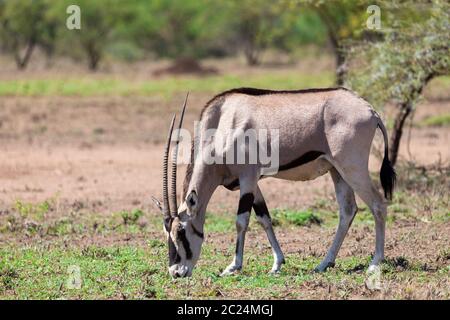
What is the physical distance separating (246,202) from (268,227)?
1.36 ft

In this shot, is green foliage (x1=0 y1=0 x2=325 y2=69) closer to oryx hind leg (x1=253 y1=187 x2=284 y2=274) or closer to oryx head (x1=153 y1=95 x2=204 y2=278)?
oryx hind leg (x1=253 y1=187 x2=284 y2=274)

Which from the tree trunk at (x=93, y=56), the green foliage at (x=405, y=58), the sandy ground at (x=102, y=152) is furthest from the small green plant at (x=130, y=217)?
the tree trunk at (x=93, y=56)

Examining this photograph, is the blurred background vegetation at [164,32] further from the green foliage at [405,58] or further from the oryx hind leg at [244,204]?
the oryx hind leg at [244,204]

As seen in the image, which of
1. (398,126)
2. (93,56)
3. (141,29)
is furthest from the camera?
(141,29)

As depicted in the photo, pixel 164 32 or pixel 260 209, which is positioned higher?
pixel 164 32

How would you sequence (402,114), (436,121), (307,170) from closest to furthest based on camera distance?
(307,170) < (402,114) < (436,121)

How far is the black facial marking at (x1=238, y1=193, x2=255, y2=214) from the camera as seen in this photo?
7.56m

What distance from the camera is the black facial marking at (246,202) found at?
24.8 ft

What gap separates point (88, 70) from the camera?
36344 millimetres

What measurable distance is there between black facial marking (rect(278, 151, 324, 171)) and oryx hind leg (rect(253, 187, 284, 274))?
11.9 inches

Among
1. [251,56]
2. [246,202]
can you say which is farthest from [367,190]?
[251,56]

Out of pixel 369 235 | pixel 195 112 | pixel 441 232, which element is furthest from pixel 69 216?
pixel 195 112

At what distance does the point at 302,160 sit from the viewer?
25.2 feet

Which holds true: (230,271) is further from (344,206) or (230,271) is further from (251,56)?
(251,56)
